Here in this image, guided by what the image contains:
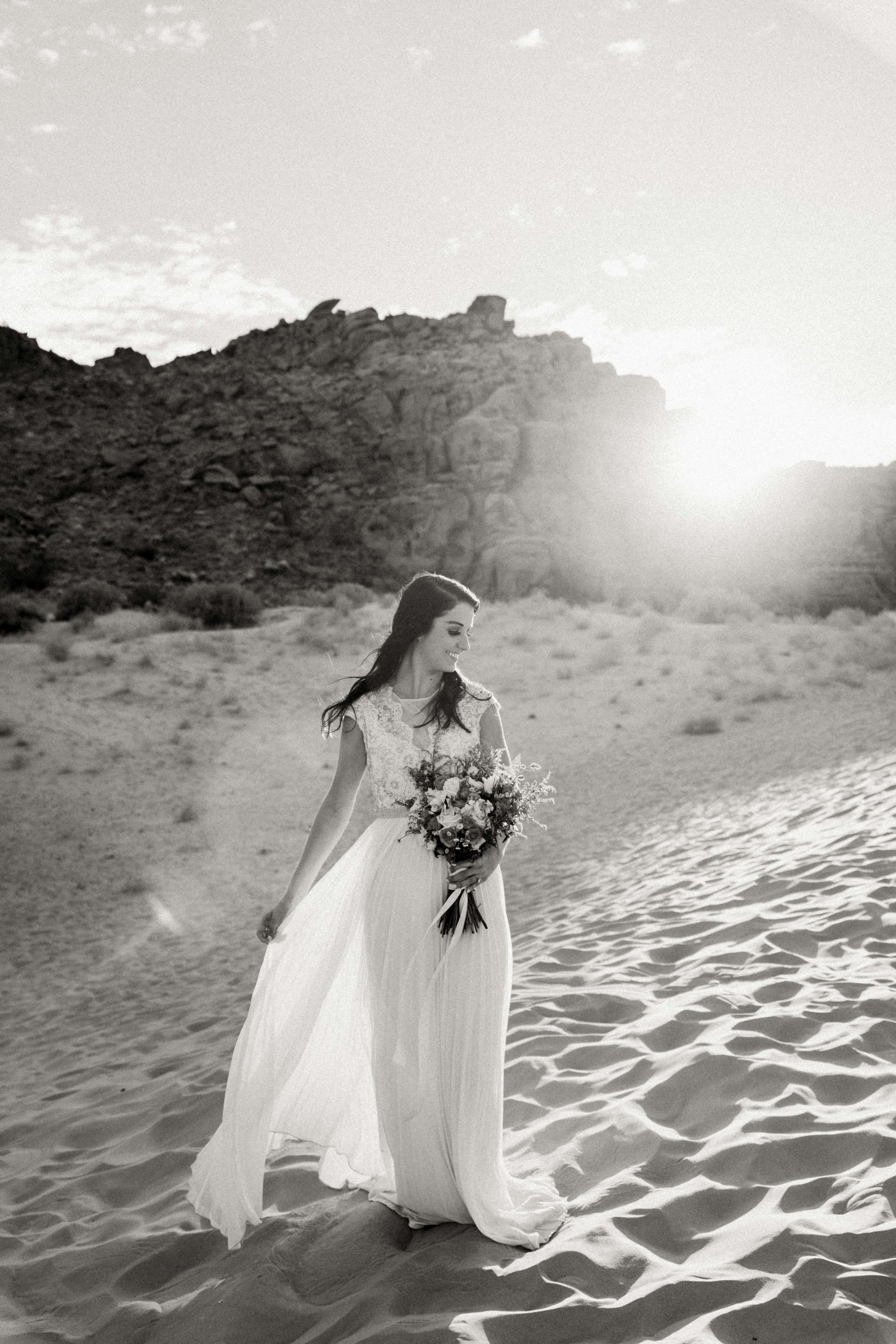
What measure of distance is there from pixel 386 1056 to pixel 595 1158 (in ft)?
3.54

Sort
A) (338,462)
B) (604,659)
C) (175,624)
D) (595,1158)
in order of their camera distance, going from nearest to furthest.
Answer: (595,1158)
(604,659)
(175,624)
(338,462)

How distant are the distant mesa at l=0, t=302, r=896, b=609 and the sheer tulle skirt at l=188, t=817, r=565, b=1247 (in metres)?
31.7

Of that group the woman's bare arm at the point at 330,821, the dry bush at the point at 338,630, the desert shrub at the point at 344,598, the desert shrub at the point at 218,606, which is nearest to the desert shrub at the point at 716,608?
the desert shrub at the point at 344,598

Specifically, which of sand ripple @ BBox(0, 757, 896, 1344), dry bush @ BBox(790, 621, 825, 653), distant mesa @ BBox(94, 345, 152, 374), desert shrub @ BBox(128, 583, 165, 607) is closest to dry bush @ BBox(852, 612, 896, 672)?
dry bush @ BBox(790, 621, 825, 653)

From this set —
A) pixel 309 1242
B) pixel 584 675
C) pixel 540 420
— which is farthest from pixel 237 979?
pixel 540 420

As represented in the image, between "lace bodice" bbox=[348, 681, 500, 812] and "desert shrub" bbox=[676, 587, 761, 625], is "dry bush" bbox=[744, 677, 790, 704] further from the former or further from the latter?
"lace bodice" bbox=[348, 681, 500, 812]

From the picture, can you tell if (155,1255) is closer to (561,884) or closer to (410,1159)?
(410,1159)

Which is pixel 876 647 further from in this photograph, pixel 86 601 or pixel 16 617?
pixel 86 601

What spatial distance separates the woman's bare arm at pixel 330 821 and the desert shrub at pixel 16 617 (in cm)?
1955

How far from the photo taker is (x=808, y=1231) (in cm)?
311

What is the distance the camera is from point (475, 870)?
3.31 metres

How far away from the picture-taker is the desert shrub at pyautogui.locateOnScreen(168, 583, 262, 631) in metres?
24.9

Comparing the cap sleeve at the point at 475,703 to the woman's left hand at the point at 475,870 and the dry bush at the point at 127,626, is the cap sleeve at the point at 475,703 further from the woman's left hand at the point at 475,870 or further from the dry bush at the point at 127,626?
the dry bush at the point at 127,626

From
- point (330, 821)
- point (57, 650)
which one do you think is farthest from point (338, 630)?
point (330, 821)
